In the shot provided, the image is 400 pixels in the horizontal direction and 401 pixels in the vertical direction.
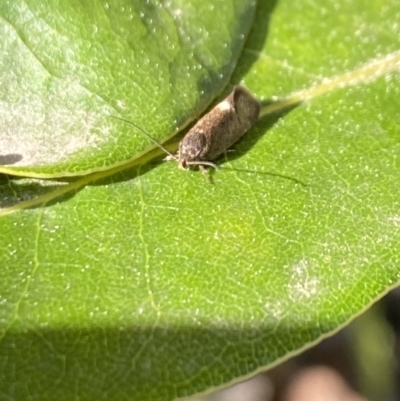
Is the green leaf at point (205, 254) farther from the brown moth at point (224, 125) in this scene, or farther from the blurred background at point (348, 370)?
the blurred background at point (348, 370)

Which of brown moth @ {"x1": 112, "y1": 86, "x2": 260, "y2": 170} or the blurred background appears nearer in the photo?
brown moth @ {"x1": 112, "y1": 86, "x2": 260, "y2": 170}

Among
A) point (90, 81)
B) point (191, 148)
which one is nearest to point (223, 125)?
point (191, 148)

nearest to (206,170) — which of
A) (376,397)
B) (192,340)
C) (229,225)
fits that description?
(229,225)

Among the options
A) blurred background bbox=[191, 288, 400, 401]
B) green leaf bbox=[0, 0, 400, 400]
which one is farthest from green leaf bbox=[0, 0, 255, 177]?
blurred background bbox=[191, 288, 400, 401]

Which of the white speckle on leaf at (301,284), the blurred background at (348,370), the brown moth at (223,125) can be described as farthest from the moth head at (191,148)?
the blurred background at (348,370)

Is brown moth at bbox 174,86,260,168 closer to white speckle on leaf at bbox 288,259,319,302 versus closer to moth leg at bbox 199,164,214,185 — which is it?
moth leg at bbox 199,164,214,185

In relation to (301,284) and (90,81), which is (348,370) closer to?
(301,284)
